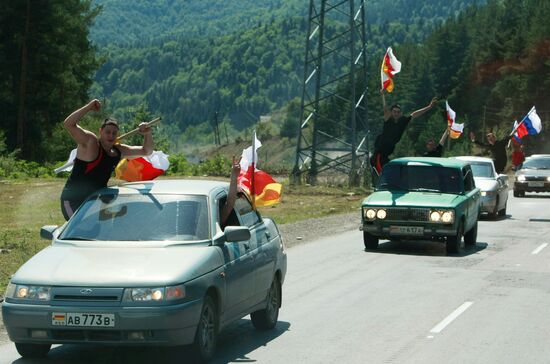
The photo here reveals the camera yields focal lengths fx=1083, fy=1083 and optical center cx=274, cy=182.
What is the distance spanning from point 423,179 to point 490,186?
8.42m

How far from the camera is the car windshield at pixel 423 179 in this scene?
64.8 feet

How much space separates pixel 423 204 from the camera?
61.5ft

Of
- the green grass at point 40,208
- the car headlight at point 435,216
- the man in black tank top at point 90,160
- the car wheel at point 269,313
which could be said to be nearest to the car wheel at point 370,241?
the car headlight at point 435,216

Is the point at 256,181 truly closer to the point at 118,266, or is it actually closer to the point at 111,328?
the point at 118,266

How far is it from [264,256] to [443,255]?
29.2 ft

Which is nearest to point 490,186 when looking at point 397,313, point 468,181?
point 468,181

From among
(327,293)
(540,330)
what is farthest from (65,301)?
(327,293)

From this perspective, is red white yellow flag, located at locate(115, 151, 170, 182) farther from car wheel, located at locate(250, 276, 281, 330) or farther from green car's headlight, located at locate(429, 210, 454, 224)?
green car's headlight, located at locate(429, 210, 454, 224)

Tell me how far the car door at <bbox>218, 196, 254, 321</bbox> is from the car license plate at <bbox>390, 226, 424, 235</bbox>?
8947mm

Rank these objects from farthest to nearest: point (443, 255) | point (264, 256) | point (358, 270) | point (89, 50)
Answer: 1. point (89, 50)
2. point (443, 255)
3. point (358, 270)
4. point (264, 256)

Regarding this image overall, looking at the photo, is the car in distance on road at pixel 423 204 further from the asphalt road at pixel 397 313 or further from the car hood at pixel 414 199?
the asphalt road at pixel 397 313

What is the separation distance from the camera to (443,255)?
61.6 ft

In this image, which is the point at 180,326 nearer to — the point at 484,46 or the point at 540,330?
the point at 540,330

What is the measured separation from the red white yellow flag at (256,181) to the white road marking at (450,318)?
98.0 inches
